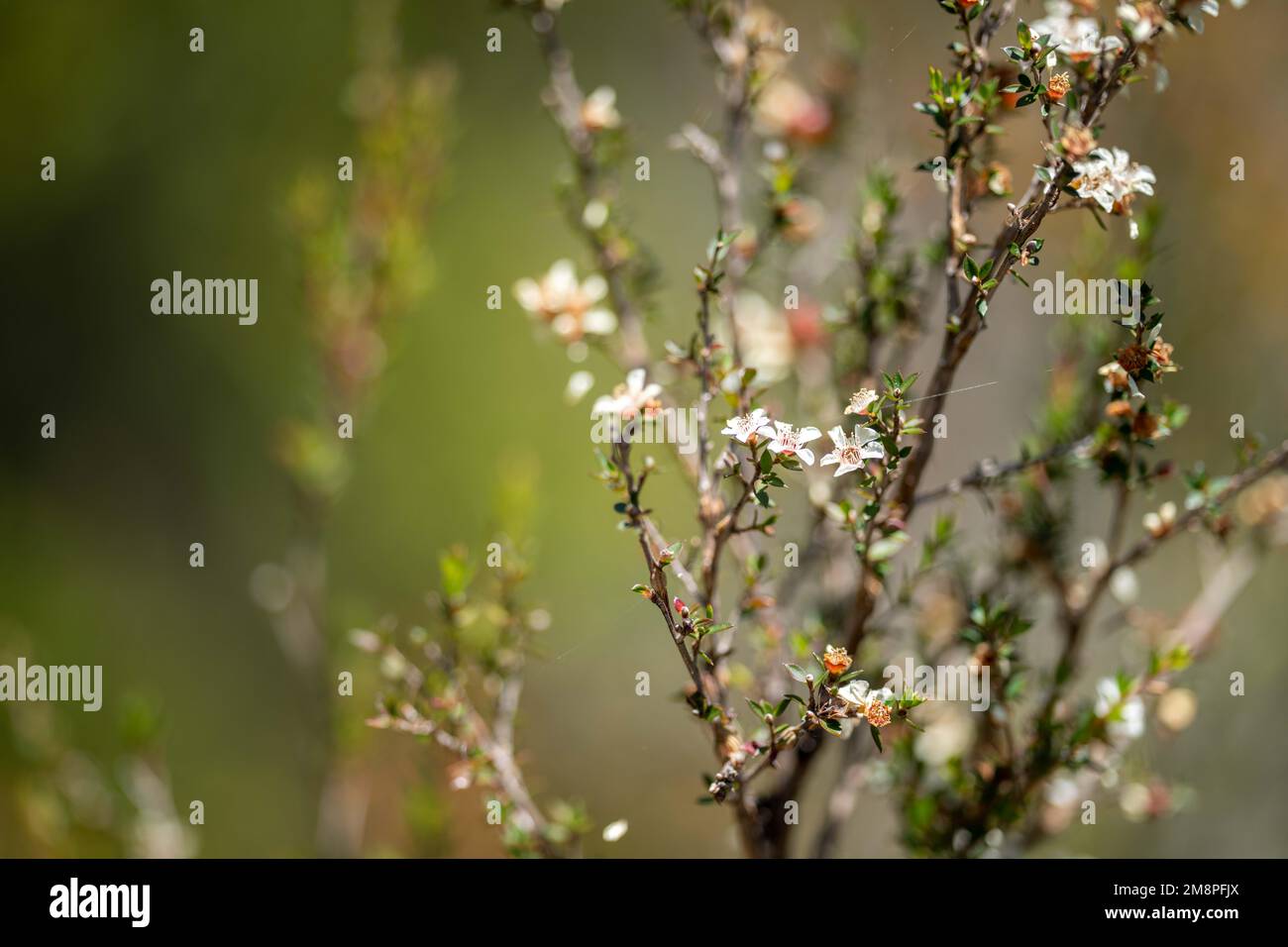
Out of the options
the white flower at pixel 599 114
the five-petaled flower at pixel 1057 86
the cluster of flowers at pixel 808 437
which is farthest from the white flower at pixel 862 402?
the white flower at pixel 599 114

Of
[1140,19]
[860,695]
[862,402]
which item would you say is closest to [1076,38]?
[1140,19]

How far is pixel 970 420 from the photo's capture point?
8.14ft

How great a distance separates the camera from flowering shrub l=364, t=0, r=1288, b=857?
2.67 feet

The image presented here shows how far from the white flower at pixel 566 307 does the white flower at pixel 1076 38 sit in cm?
50

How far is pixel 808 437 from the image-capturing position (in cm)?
79

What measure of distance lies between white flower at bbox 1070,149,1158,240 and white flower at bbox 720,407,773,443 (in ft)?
1.02

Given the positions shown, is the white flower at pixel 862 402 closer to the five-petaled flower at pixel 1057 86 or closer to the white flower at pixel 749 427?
the white flower at pixel 749 427

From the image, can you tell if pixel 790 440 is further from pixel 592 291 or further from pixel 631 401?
pixel 592 291

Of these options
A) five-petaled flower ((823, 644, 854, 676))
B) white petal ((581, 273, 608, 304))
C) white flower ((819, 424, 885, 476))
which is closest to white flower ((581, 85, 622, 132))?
white petal ((581, 273, 608, 304))

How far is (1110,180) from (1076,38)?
6.0 inches

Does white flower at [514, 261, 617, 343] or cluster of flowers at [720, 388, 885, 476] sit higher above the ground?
white flower at [514, 261, 617, 343]

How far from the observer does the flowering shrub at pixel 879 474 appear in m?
0.81

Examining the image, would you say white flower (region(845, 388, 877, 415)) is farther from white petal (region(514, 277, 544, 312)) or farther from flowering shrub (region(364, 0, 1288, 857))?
white petal (region(514, 277, 544, 312))
